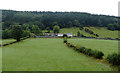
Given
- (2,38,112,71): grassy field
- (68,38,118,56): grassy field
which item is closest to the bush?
(2,38,112,71): grassy field

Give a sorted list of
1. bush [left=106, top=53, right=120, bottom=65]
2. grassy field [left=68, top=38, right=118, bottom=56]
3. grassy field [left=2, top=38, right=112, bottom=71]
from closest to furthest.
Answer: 1. grassy field [left=2, top=38, right=112, bottom=71]
2. bush [left=106, top=53, right=120, bottom=65]
3. grassy field [left=68, top=38, right=118, bottom=56]

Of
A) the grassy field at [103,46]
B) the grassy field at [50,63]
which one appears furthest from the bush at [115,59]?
the grassy field at [103,46]

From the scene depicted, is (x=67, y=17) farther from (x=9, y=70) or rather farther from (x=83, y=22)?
(x=9, y=70)

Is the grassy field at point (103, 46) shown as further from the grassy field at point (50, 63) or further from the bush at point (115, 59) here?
the grassy field at point (50, 63)

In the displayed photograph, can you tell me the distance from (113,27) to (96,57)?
85.9m

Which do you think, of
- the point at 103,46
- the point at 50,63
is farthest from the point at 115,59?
the point at 103,46

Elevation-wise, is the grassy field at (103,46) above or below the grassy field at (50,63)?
above

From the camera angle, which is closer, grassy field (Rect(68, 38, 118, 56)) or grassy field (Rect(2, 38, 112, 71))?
grassy field (Rect(2, 38, 112, 71))

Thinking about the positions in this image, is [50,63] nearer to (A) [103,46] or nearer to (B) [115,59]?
(B) [115,59]

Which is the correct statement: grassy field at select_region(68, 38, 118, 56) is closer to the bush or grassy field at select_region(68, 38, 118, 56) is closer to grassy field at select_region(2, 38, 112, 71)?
the bush

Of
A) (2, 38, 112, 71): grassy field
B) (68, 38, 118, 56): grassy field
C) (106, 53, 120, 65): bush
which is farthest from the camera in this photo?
(68, 38, 118, 56): grassy field

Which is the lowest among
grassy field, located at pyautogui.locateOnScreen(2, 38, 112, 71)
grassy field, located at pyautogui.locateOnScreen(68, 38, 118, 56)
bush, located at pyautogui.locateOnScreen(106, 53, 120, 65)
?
grassy field, located at pyautogui.locateOnScreen(2, 38, 112, 71)

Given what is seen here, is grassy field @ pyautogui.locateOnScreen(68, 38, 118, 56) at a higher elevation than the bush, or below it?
below

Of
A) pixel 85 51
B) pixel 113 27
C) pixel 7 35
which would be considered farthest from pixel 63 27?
pixel 85 51
